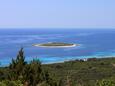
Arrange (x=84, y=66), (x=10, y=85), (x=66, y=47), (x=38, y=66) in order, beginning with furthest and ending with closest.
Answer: (x=66, y=47) < (x=84, y=66) < (x=38, y=66) < (x=10, y=85)

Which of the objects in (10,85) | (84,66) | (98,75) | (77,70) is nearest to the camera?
(10,85)

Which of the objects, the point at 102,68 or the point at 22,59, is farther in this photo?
the point at 102,68

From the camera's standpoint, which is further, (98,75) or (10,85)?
(98,75)

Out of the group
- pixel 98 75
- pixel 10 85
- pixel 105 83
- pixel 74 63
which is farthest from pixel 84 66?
pixel 10 85

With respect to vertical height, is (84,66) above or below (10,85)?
below

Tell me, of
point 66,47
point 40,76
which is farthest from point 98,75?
point 66,47

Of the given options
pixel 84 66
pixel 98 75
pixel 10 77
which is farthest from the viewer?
pixel 84 66

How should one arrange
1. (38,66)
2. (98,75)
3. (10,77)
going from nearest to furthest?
(10,77), (38,66), (98,75)

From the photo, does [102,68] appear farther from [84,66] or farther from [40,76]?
[40,76]

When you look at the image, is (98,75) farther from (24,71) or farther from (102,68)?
(24,71)
